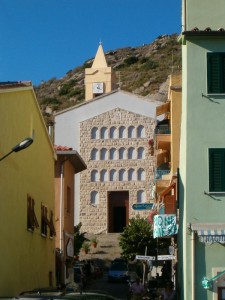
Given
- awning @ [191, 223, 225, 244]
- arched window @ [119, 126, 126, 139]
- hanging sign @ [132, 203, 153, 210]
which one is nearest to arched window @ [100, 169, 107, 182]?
arched window @ [119, 126, 126, 139]

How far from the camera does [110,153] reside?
248 ft

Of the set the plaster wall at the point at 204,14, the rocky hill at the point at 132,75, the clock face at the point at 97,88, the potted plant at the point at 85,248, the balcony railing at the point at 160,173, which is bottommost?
the potted plant at the point at 85,248

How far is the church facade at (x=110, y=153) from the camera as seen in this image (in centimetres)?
7431

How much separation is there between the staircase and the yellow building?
99.0 ft

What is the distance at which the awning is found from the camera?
1973 cm

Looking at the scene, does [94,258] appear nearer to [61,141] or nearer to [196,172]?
[61,141]

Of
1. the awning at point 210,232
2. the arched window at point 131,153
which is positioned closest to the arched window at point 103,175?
the arched window at point 131,153

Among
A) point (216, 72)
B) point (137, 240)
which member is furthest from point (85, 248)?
point (216, 72)

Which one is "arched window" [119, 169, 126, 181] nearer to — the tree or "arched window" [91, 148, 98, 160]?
"arched window" [91, 148, 98, 160]

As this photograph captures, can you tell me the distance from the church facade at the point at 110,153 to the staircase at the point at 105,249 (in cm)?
341

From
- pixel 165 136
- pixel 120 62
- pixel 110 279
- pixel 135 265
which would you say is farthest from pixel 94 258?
pixel 120 62

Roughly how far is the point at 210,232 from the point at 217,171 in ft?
6.04

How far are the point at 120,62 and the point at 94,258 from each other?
330 feet

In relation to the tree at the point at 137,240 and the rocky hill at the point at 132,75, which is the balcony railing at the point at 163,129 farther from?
the rocky hill at the point at 132,75
